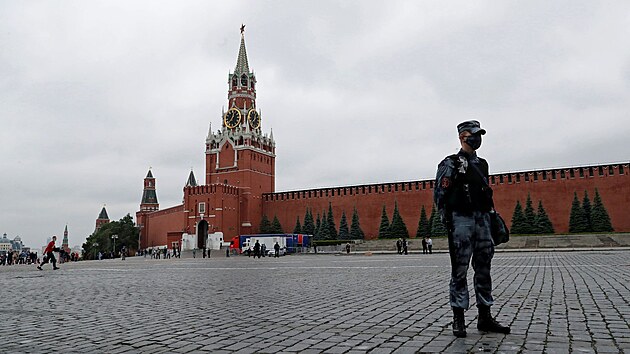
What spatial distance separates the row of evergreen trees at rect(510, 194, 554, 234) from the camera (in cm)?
4306

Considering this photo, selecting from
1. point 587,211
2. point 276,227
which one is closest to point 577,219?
point 587,211

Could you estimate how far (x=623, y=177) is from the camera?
4175 centimetres

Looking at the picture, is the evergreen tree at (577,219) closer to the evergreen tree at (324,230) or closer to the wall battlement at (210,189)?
the evergreen tree at (324,230)

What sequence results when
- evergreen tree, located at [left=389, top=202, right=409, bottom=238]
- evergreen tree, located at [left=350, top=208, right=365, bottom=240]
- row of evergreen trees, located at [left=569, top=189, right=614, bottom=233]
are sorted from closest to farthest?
row of evergreen trees, located at [left=569, top=189, right=614, bottom=233] → evergreen tree, located at [left=389, top=202, right=409, bottom=238] → evergreen tree, located at [left=350, top=208, right=365, bottom=240]

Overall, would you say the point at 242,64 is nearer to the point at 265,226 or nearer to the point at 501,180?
the point at 265,226

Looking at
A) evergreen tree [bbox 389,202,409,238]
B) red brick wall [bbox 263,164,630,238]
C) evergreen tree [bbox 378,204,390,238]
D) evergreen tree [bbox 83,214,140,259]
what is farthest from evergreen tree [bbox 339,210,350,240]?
evergreen tree [bbox 83,214,140,259]

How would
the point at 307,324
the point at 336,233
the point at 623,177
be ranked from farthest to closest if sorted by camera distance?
1. the point at 336,233
2. the point at 623,177
3. the point at 307,324

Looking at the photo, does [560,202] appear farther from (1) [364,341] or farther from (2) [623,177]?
(1) [364,341]

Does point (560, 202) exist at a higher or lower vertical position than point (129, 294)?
higher

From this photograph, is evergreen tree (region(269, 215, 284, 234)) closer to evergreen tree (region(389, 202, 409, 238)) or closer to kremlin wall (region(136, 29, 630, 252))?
kremlin wall (region(136, 29, 630, 252))

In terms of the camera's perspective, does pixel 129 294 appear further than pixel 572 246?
No

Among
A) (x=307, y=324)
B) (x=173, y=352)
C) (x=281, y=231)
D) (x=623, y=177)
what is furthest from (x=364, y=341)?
(x=281, y=231)

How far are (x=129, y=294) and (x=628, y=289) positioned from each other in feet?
22.7

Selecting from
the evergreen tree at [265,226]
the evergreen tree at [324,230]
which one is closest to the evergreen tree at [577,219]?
the evergreen tree at [324,230]
